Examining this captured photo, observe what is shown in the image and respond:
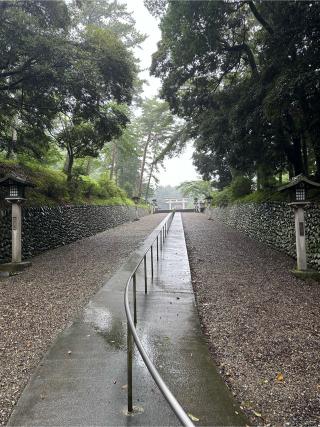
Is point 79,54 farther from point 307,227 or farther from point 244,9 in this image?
point 307,227

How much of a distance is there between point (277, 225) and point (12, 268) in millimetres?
7660

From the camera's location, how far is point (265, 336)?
3594mm

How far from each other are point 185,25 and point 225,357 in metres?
7.38

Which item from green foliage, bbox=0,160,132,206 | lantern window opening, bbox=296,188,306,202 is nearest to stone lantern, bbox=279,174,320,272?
lantern window opening, bbox=296,188,306,202

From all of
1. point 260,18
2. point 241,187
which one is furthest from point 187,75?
point 241,187

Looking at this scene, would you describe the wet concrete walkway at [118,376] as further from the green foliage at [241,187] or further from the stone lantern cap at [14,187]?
the green foliage at [241,187]

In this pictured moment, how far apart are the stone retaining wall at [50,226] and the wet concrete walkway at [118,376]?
4317 millimetres

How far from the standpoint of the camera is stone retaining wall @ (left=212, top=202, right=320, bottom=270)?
6.85 meters

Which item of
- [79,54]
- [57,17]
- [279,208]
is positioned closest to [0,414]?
[79,54]

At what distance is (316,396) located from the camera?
2.48 metres

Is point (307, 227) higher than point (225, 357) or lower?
higher

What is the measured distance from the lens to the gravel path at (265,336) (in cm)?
240

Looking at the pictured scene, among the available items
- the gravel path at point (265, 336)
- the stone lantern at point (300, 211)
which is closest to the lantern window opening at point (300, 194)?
the stone lantern at point (300, 211)

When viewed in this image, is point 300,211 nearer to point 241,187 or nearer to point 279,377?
point 279,377
